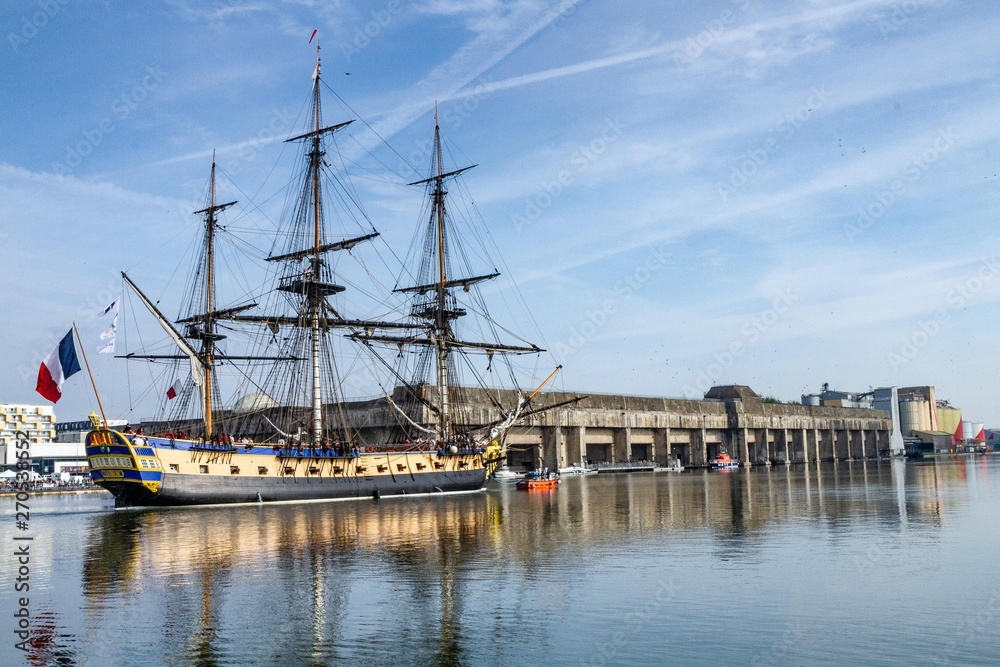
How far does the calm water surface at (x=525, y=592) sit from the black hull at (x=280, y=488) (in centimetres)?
1297

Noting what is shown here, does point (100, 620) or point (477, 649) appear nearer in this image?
point (477, 649)

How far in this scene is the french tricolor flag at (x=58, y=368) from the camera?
40.8m

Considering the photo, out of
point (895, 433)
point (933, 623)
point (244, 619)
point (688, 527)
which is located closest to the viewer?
point (933, 623)

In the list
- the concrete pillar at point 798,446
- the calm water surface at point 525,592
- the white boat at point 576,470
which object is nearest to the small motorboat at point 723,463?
the white boat at point 576,470

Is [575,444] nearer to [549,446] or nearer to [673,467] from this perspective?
[549,446]

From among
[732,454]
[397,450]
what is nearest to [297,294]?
[397,450]

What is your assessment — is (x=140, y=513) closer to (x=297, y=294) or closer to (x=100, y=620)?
(x=297, y=294)

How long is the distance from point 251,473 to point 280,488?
8.26 ft

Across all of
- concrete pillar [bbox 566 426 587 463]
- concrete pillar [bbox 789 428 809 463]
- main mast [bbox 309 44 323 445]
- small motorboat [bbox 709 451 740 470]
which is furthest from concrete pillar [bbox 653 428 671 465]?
main mast [bbox 309 44 323 445]

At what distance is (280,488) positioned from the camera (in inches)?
2372

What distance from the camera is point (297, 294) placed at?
7044cm

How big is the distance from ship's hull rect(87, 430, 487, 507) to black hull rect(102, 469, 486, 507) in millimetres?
61

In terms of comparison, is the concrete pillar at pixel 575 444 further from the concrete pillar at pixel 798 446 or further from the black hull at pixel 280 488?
the concrete pillar at pixel 798 446

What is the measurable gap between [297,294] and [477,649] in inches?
2248
